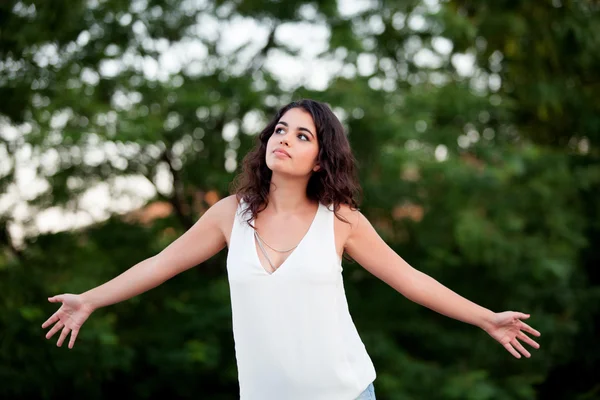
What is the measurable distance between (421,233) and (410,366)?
1.31 metres

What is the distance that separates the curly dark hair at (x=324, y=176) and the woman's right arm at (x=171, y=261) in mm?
76

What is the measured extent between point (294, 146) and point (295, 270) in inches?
14.1

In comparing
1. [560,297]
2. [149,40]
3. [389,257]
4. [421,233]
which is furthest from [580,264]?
[389,257]

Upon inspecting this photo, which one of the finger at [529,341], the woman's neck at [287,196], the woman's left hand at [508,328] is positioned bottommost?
the finger at [529,341]

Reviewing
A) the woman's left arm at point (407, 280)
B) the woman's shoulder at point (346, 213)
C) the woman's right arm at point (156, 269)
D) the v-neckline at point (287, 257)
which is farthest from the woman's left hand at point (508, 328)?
the woman's right arm at point (156, 269)

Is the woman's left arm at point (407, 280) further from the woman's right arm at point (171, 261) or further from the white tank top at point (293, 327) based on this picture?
the woman's right arm at point (171, 261)

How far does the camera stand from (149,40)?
21.9 ft

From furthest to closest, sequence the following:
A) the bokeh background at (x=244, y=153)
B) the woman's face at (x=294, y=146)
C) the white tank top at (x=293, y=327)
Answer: the bokeh background at (x=244, y=153) → the woman's face at (x=294, y=146) → the white tank top at (x=293, y=327)

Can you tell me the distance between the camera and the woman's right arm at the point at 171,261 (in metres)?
2.17

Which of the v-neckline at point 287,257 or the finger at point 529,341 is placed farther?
the finger at point 529,341

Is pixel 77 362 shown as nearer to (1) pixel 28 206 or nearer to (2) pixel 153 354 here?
(2) pixel 153 354

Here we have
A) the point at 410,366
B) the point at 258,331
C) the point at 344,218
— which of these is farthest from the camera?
the point at 410,366

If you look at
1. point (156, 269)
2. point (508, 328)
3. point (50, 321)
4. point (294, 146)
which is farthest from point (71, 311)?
point (508, 328)

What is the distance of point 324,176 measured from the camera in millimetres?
2193
